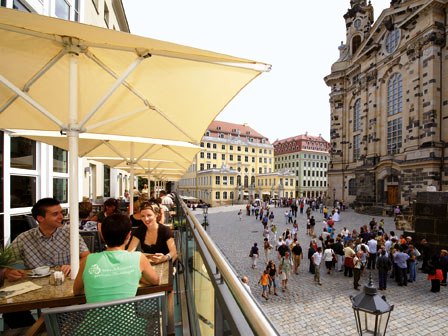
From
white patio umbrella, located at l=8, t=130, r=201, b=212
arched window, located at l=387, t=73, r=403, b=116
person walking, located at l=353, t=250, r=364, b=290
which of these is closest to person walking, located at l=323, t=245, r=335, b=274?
person walking, located at l=353, t=250, r=364, b=290

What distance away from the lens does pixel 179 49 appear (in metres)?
2.35

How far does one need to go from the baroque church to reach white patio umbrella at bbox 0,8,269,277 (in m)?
29.0

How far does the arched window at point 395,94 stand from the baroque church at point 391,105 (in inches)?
4.5

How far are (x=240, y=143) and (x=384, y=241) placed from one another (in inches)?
2425

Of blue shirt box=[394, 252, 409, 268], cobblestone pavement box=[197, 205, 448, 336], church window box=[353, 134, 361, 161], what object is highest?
church window box=[353, 134, 361, 161]

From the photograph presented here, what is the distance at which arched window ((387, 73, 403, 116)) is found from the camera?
3070 cm

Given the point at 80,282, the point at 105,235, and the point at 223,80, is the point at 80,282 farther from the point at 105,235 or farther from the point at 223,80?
the point at 223,80

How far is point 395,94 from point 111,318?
124ft

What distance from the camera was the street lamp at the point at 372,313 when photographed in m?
3.86

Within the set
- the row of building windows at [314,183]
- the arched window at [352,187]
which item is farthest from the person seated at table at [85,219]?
the row of building windows at [314,183]

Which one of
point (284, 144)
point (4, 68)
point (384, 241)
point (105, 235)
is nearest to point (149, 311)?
point (105, 235)

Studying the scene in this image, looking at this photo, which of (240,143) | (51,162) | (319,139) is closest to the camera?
(51,162)

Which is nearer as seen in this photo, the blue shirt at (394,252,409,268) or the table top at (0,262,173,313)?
the table top at (0,262,173,313)

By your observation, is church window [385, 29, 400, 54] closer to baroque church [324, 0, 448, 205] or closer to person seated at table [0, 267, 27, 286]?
baroque church [324, 0, 448, 205]
